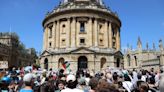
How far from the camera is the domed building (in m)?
48.4

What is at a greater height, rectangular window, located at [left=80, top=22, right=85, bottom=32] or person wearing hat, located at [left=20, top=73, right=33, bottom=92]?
rectangular window, located at [left=80, top=22, right=85, bottom=32]

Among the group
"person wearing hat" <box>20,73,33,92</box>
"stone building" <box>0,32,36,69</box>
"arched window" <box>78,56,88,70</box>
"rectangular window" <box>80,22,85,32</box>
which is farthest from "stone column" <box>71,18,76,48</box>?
"person wearing hat" <box>20,73,33,92</box>

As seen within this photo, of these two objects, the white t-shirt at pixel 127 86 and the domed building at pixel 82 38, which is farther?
the domed building at pixel 82 38

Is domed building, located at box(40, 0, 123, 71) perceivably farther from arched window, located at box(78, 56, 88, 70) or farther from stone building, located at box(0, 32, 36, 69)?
stone building, located at box(0, 32, 36, 69)

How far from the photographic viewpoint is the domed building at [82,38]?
4844 cm

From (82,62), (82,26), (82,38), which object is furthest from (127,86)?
(82,26)

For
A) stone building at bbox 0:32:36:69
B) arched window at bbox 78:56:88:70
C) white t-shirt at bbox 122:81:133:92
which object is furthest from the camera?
stone building at bbox 0:32:36:69

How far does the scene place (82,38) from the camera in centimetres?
4991

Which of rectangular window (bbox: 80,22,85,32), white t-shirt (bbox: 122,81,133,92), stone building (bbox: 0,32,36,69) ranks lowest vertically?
white t-shirt (bbox: 122,81,133,92)

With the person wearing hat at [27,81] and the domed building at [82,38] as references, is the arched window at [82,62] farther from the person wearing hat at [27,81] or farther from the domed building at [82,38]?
the person wearing hat at [27,81]

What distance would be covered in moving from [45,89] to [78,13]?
42192 mm

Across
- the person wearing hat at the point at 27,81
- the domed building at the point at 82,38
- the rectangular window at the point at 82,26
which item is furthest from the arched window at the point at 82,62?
the person wearing hat at the point at 27,81

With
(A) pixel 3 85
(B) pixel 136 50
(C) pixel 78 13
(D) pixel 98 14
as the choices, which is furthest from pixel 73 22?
(A) pixel 3 85

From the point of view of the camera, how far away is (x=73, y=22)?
50000mm
